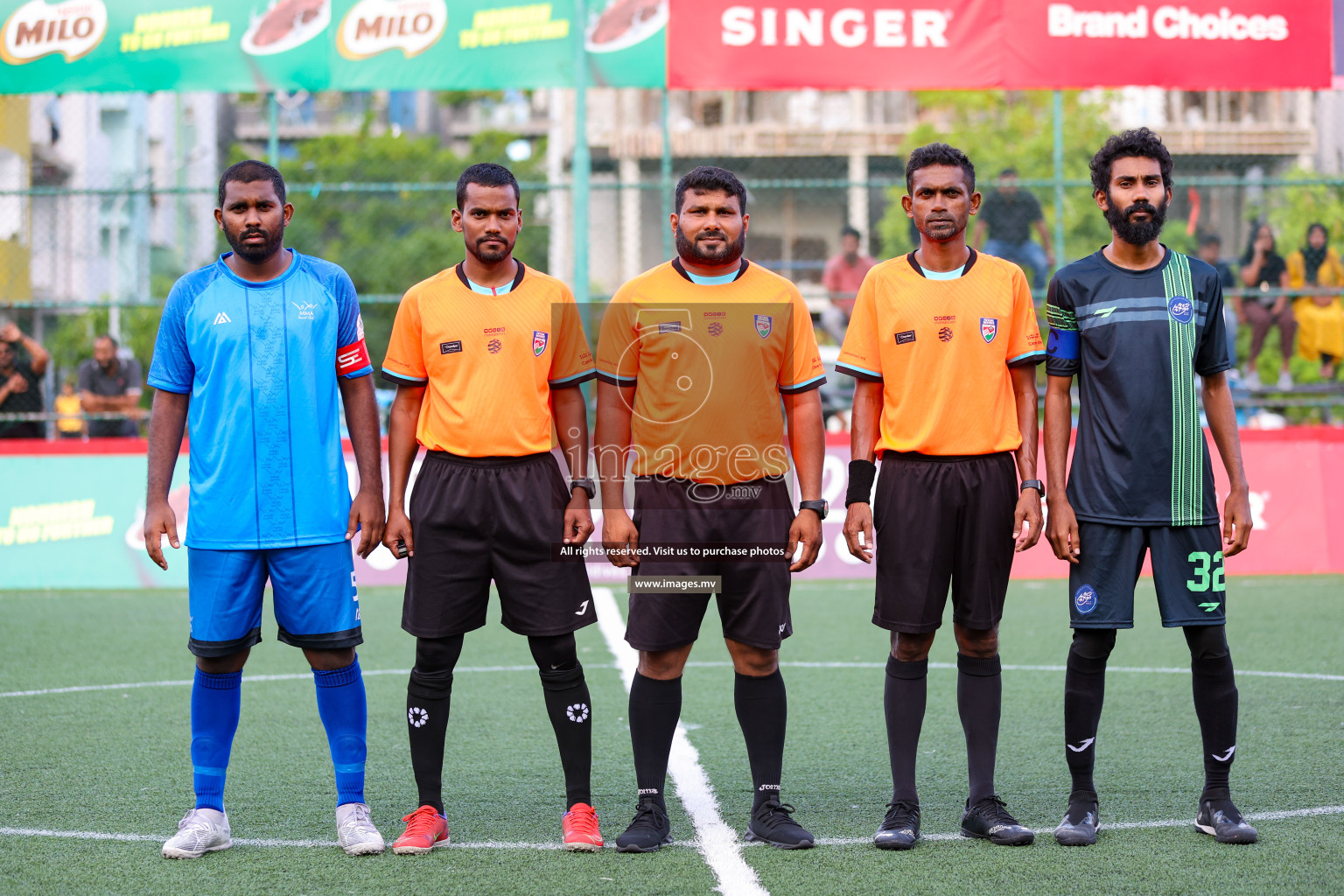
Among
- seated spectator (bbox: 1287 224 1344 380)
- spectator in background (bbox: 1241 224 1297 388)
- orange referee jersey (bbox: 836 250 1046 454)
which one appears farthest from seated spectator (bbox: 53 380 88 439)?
seated spectator (bbox: 1287 224 1344 380)

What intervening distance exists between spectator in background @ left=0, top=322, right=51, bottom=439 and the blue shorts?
8.78 meters

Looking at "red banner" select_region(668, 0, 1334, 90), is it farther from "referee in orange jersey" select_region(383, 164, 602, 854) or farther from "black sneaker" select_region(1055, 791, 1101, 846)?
"black sneaker" select_region(1055, 791, 1101, 846)

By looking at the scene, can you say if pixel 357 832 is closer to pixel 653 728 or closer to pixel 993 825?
pixel 653 728

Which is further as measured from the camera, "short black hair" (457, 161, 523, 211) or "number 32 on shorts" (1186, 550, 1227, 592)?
"short black hair" (457, 161, 523, 211)

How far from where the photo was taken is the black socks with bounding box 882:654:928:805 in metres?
4.45

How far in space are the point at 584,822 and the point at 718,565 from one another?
2.93 ft

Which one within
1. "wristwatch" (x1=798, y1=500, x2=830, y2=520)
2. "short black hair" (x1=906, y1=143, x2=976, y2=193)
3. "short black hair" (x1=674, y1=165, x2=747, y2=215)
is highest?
"short black hair" (x1=906, y1=143, x2=976, y2=193)

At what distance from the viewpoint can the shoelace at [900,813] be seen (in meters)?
4.34

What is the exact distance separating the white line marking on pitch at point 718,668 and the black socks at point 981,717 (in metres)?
2.52

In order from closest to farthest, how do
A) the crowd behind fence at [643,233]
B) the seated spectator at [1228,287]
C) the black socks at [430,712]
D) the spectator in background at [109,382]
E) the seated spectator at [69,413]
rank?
the black socks at [430,712] → the seated spectator at [69,413] → the crowd behind fence at [643,233] → the spectator in background at [109,382] → the seated spectator at [1228,287]

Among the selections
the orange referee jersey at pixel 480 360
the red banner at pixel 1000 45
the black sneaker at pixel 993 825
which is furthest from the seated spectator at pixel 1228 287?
the orange referee jersey at pixel 480 360

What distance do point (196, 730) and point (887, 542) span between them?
2.26 metres

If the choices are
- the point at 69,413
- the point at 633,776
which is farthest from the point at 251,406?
the point at 69,413

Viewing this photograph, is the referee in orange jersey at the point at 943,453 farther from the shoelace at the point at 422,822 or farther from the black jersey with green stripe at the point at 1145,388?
the shoelace at the point at 422,822
